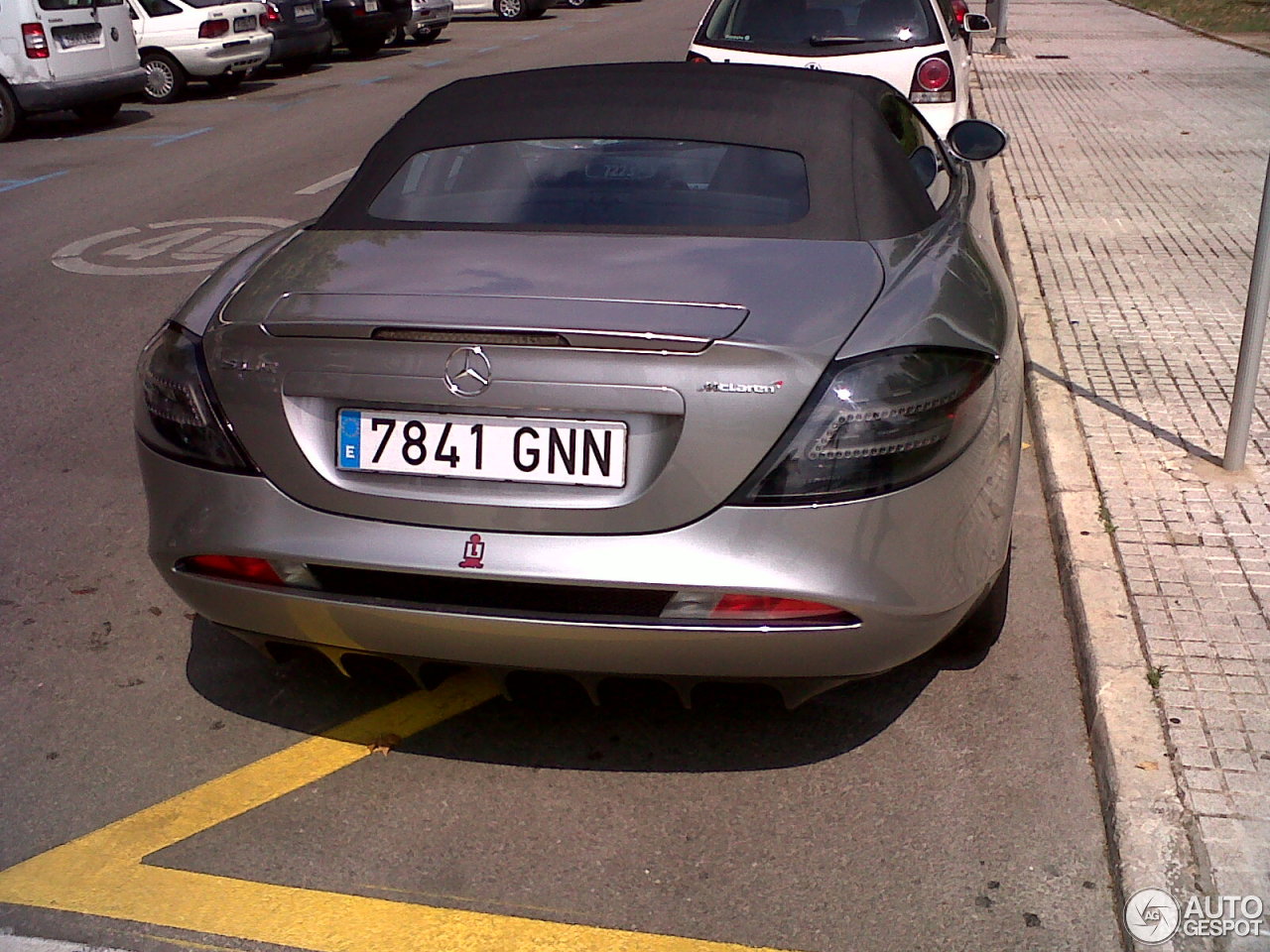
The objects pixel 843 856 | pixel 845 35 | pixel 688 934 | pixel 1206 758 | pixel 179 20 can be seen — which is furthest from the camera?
pixel 179 20

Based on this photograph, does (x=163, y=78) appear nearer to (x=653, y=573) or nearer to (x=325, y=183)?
(x=325, y=183)

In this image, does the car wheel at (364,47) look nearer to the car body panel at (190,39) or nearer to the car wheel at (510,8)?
the car body panel at (190,39)

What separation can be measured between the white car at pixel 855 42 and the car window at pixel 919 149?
17.4ft

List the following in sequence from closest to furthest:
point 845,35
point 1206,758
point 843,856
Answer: point 843,856 < point 1206,758 < point 845,35

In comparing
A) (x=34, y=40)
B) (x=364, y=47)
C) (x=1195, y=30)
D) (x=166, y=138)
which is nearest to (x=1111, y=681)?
(x=166, y=138)

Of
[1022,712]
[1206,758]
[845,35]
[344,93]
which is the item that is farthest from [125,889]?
[344,93]

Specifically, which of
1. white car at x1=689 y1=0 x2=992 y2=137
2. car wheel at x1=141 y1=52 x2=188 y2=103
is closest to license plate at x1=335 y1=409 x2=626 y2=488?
white car at x1=689 y1=0 x2=992 y2=137

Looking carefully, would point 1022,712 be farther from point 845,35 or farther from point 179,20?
point 179,20

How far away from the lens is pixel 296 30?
65.7 feet

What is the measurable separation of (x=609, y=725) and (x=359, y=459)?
1.01 meters

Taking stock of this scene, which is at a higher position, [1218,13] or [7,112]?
[7,112]

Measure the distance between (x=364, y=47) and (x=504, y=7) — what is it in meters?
8.23

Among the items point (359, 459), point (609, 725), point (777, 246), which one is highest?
point (777, 246)

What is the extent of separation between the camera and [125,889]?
3.01 meters
